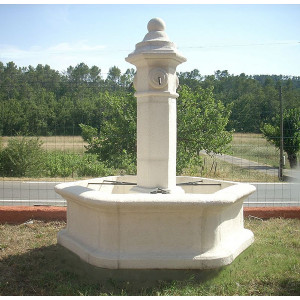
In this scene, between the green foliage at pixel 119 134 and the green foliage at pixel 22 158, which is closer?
the green foliage at pixel 119 134

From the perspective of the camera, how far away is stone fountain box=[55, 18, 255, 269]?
4043 mm

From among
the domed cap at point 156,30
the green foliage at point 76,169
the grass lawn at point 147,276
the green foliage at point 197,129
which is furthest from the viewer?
the green foliage at point 76,169

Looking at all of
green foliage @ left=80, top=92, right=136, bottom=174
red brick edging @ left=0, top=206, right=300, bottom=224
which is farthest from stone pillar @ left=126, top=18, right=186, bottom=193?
green foliage @ left=80, top=92, right=136, bottom=174

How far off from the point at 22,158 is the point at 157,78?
12.7 m

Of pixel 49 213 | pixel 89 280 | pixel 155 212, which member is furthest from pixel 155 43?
pixel 49 213

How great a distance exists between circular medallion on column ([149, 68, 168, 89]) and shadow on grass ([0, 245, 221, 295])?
2.29 m

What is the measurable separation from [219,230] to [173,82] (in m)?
2.07

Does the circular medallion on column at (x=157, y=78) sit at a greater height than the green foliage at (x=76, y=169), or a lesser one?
greater

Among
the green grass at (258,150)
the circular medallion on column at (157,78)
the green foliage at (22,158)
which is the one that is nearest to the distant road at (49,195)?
the green foliage at (22,158)

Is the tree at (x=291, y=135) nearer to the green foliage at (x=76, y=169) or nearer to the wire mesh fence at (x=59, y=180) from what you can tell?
the wire mesh fence at (x=59, y=180)

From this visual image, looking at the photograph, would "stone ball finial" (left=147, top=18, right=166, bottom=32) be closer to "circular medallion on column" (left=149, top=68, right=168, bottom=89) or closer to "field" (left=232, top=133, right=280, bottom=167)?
"circular medallion on column" (left=149, top=68, right=168, bottom=89)

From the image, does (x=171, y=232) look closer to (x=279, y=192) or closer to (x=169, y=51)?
(x=169, y=51)

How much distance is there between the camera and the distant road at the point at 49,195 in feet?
33.1

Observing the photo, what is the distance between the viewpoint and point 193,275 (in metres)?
4.06
